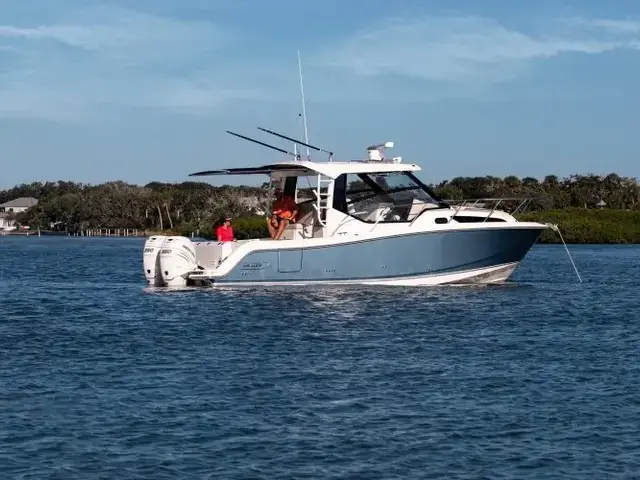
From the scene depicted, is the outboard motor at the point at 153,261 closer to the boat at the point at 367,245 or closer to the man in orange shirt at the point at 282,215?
the boat at the point at 367,245

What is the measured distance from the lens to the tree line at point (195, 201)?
12581 cm

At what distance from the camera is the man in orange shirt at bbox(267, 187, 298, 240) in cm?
3169

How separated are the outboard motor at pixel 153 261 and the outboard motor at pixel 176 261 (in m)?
0.24

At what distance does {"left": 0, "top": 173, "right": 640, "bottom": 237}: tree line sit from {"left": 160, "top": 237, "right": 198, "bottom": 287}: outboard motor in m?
74.0

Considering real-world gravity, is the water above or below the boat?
below

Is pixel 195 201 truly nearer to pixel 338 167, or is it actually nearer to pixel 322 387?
pixel 338 167

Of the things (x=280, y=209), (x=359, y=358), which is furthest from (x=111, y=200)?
(x=359, y=358)

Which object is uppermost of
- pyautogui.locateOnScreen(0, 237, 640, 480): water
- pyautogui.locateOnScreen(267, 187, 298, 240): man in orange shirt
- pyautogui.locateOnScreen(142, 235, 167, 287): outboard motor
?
pyautogui.locateOnScreen(267, 187, 298, 240): man in orange shirt

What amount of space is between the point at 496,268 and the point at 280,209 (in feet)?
19.6

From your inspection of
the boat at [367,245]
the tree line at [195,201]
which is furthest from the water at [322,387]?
the tree line at [195,201]

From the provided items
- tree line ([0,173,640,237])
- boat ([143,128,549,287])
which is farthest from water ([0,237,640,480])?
tree line ([0,173,640,237])

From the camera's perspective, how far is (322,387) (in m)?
16.5

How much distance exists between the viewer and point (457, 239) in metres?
30.2

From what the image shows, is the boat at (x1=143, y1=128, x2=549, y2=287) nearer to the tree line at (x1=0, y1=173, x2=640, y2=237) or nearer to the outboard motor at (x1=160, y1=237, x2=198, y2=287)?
the outboard motor at (x1=160, y1=237, x2=198, y2=287)
